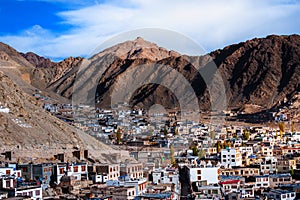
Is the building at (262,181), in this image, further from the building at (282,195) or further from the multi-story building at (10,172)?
the multi-story building at (10,172)

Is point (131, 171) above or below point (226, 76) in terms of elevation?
below

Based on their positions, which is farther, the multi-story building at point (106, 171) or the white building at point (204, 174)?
the white building at point (204, 174)

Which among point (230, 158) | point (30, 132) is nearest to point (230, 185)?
point (230, 158)

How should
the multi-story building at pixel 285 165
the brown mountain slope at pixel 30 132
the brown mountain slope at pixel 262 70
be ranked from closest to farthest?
1. the multi-story building at pixel 285 165
2. the brown mountain slope at pixel 30 132
3. the brown mountain slope at pixel 262 70

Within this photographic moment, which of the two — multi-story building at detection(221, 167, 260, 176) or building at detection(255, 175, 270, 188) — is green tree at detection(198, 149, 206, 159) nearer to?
multi-story building at detection(221, 167, 260, 176)

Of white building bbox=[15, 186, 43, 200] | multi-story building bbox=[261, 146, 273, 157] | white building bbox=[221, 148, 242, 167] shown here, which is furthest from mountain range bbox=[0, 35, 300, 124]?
white building bbox=[15, 186, 43, 200]

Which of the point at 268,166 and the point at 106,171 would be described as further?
the point at 268,166

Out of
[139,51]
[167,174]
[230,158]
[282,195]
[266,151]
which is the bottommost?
[282,195]

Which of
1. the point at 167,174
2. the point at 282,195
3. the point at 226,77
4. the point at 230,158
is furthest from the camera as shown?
the point at 226,77

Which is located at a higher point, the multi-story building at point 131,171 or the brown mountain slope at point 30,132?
the brown mountain slope at point 30,132

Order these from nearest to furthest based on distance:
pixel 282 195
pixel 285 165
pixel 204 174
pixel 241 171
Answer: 1. pixel 282 195
2. pixel 204 174
3. pixel 241 171
4. pixel 285 165

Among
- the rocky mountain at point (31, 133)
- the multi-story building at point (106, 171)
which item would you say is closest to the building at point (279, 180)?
the multi-story building at point (106, 171)

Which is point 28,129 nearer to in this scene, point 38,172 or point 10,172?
point 38,172
